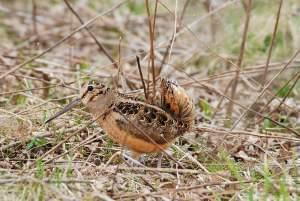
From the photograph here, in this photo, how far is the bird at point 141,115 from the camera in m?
4.67

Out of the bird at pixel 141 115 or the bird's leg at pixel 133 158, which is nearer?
the bird at pixel 141 115

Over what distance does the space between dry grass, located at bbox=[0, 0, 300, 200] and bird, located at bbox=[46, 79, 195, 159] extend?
0.52ft

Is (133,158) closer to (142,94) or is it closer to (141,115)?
(141,115)

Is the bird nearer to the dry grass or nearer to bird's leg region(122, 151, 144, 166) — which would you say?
bird's leg region(122, 151, 144, 166)

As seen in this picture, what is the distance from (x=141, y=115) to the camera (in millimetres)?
4750

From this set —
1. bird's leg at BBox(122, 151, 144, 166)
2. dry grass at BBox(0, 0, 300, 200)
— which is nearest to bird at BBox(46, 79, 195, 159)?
bird's leg at BBox(122, 151, 144, 166)

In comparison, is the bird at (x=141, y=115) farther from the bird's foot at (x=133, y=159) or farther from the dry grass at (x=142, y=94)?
the dry grass at (x=142, y=94)

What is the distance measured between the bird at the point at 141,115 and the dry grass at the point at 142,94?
6.2 inches

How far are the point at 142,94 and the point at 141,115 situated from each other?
4.12 feet

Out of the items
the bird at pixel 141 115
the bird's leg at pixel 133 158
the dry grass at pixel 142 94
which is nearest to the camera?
the dry grass at pixel 142 94

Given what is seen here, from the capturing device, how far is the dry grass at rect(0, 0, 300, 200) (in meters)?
4.46

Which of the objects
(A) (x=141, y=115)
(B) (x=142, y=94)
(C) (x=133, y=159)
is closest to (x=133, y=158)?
(C) (x=133, y=159)

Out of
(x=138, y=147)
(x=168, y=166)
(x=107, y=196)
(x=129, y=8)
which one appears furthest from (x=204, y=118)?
(x=129, y=8)

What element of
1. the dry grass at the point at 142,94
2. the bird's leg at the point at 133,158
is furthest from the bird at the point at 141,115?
the dry grass at the point at 142,94
